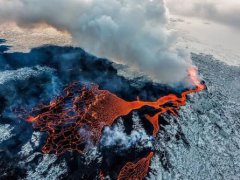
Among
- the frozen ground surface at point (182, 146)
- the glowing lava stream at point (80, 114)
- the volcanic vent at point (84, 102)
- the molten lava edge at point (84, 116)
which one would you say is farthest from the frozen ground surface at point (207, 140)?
the glowing lava stream at point (80, 114)

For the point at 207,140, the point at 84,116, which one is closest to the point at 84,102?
the point at 84,116

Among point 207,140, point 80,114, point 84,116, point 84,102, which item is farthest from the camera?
point 207,140

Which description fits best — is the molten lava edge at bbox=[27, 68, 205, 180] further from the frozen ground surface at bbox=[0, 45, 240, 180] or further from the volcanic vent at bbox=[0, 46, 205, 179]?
the frozen ground surface at bbox=[0, 45, 240, 180]

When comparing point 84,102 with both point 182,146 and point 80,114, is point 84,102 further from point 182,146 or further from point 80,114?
point 182,146

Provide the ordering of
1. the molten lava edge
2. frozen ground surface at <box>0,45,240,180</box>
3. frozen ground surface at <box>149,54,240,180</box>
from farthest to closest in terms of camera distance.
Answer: frozen ground surface at <box>149,54,240,180</box>, the molten lava edge, frozen ground surface at <box>0,45,240,180</box>

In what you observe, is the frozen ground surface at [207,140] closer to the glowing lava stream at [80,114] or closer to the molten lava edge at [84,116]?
the molten lava edge at [84,116]

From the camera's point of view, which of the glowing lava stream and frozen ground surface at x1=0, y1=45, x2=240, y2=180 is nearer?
frozen ground surface at x1=0, y1=45, x2=240, y2=180

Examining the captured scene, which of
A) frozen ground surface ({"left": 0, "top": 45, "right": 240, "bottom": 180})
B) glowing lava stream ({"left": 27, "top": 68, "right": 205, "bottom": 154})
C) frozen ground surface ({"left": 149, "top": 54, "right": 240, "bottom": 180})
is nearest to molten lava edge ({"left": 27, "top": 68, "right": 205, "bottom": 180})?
glowing lava stream ({"left": 27, "top": 68, "right": 205, "bottom": 154})

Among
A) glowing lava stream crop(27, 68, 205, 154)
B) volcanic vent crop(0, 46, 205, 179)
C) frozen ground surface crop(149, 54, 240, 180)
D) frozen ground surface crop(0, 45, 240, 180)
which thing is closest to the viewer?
frozen ground surface crop(0, 45, 240, 180)
